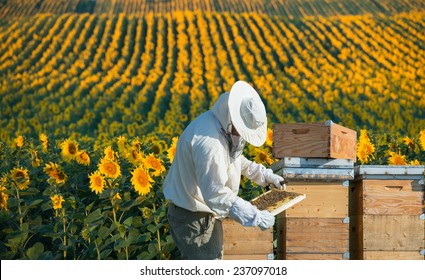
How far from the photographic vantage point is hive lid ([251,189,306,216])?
3.46 m

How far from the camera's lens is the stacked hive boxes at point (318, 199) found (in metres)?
4.05

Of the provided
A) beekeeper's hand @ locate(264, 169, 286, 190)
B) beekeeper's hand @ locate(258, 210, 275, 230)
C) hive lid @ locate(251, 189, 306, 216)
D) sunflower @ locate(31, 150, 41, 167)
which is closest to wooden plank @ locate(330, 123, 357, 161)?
beekeeper's hand @ locate(264, 169, 286, 190)

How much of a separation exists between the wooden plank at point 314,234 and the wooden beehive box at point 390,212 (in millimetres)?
153

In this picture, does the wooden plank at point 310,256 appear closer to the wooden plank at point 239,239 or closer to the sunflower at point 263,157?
the wooden plank at point 239,239

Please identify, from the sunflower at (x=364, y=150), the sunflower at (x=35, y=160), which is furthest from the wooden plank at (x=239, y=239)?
the sunflower at (x=35, y=160)

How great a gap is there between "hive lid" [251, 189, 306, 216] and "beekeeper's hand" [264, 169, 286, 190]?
53 mm

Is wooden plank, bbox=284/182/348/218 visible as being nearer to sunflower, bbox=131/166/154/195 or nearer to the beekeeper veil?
the beekeeper veil

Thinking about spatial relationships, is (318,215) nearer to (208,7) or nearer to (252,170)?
(252,170)

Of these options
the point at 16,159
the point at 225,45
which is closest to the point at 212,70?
the point at 225,45

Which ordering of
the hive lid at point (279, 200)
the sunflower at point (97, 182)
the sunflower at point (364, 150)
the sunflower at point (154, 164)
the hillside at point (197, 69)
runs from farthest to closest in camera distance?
the hillside at point (197, 69), the sunflower at point (364, 150), the sunflower at point (154, 164), the sunflower at point (97, 182), the hive lid at point (279, 200)
